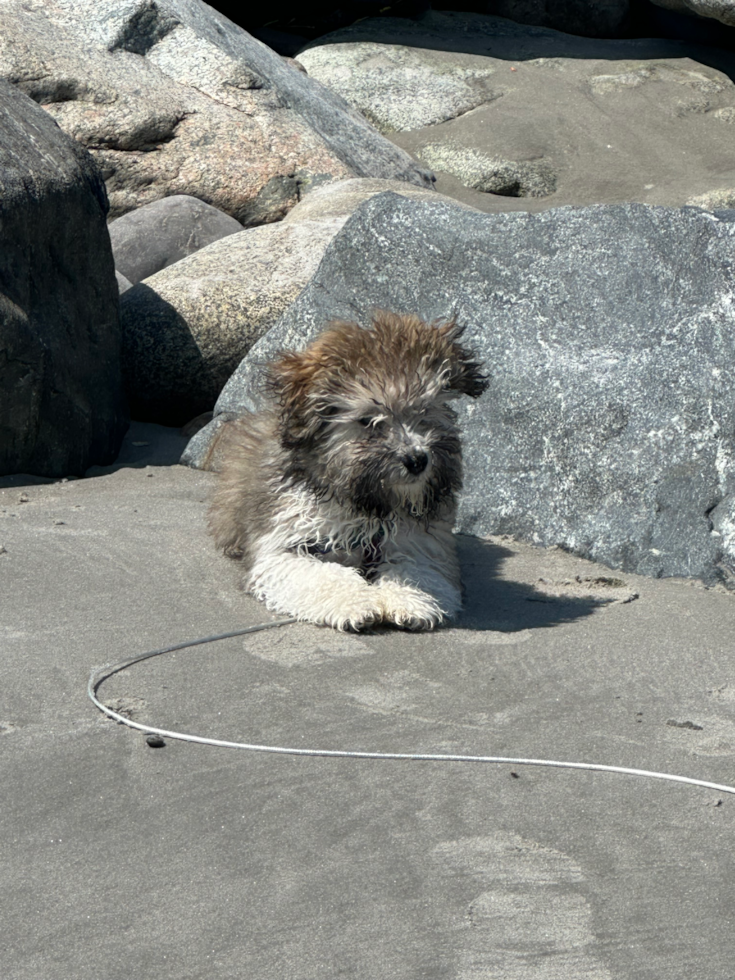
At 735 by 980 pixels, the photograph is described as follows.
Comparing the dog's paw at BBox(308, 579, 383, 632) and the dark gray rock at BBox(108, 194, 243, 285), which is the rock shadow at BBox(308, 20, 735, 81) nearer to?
the dark gray rock at BBox(108, 194, 243, 285)

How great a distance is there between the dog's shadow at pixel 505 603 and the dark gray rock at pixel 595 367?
52cm

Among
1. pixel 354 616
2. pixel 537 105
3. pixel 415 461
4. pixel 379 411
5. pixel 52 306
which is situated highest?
pixel 537 105

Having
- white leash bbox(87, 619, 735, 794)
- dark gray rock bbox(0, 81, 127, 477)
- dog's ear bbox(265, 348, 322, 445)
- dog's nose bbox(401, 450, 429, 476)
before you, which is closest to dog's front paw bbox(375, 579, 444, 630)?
dog's nose bbox(401, 450, 429, 476)

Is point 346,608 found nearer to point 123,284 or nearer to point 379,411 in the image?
point 379,411

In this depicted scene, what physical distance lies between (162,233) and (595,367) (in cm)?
549

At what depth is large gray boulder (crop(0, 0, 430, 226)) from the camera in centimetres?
1195

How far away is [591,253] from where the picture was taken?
6.90 meters

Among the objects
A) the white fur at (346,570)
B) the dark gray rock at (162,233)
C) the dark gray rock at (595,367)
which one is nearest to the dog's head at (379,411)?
the white fur at (346,570)

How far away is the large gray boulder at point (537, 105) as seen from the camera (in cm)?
1599

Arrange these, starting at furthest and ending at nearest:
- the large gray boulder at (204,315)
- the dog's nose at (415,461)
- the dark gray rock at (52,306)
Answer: the large gray boulder at (204,315)
the dark gray rock at (52,306)
the dog's nose at (415,461)

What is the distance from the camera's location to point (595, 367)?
6.70 metres

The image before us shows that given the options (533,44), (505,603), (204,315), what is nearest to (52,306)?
(204,315)

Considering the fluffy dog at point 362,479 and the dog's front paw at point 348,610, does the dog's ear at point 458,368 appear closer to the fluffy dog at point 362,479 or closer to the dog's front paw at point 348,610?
the fluffy dog at point 362,479

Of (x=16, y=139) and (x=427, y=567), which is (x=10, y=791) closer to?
(x=427, y=567)
